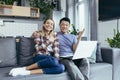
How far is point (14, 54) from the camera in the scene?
7.59ft

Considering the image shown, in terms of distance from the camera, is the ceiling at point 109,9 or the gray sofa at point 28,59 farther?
the ceiling at point 109,9

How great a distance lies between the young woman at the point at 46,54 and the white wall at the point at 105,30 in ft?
5.92

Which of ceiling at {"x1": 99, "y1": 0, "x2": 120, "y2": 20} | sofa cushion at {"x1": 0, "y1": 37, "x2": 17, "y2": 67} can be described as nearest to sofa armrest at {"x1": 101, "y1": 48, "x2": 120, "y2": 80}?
ceiling at {"x1": 99, "y1": 0, "x2": 120, "y2": 20}

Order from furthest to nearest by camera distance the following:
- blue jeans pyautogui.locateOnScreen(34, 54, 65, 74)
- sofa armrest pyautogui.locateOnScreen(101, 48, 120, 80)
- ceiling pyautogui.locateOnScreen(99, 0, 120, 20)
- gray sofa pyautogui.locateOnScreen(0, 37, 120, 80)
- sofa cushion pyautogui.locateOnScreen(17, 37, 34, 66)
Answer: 1. ceiling pyautogui.locateOnScreen(99, 0, 120, 20)
2. sofa armrest pyautogui.locateOnScreen(101, 48, 120, 80)
3. sofa cushion pyautogui.locateOnScreen(17, 37, 34, 66)
4. gray sofa pyautogui.locateOnScreen(0, 37, 120, 80)
5. blue jeans pyautogui.locateOnScreen(34, 54, 65, 74)

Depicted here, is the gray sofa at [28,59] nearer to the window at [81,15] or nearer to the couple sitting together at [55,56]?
the couple sitting together at [55,56]

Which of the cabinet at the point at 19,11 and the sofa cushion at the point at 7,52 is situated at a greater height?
the cabinet at the point at 19,11

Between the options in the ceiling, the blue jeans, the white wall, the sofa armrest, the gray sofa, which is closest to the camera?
the blue jeans

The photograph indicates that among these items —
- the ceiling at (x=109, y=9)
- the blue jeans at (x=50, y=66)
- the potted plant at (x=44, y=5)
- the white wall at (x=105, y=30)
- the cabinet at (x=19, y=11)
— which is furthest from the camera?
the potted plant at (x=44, y=5)

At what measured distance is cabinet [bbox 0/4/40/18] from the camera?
15.1 feet

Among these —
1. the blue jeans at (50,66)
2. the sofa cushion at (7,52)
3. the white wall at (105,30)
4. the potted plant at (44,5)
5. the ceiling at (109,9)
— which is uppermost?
the potted plant at (44,5)

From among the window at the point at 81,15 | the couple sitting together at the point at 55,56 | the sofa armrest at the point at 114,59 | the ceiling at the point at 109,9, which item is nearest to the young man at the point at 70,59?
the couple sitting together at the point at 55,56

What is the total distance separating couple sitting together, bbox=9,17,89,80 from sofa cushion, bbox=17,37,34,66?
4.5 inches

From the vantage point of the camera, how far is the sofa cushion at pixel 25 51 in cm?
234

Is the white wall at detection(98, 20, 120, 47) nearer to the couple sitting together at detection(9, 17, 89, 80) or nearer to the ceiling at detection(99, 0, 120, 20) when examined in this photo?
the ceiling at detection(99, 0, 120, 20)
